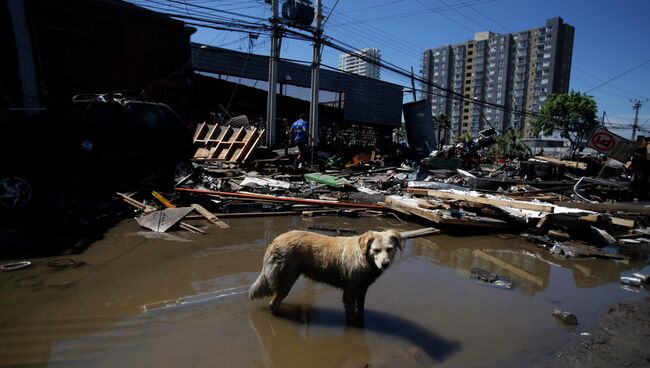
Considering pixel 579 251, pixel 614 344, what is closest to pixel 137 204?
pixel 614 344

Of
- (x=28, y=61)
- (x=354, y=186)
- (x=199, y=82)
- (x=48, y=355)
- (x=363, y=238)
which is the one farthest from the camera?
(x=199, y=82)

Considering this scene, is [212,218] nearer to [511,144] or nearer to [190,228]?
[190,228]

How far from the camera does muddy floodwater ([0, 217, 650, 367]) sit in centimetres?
353

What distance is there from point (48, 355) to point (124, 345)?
565mm

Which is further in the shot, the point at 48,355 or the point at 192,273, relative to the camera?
the point at 192,273

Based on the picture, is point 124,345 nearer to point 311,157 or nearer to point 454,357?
point 454,357

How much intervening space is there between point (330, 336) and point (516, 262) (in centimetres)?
426

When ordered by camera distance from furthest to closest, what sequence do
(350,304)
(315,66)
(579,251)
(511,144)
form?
(511,144) → (315,66) → (579,251) → (350,304)

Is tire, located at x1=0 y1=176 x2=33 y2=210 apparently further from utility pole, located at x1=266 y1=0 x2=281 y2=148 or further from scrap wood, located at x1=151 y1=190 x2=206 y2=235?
utility pole, located at x1=266 y1=0 x2=281 y2=148

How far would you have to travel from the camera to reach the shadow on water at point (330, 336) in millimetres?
3609

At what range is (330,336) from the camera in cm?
398

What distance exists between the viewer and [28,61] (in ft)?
35.5

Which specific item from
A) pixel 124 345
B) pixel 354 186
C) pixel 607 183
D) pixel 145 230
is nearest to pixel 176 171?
pixel 145 230

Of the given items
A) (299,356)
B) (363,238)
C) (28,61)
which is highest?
(28,61)
